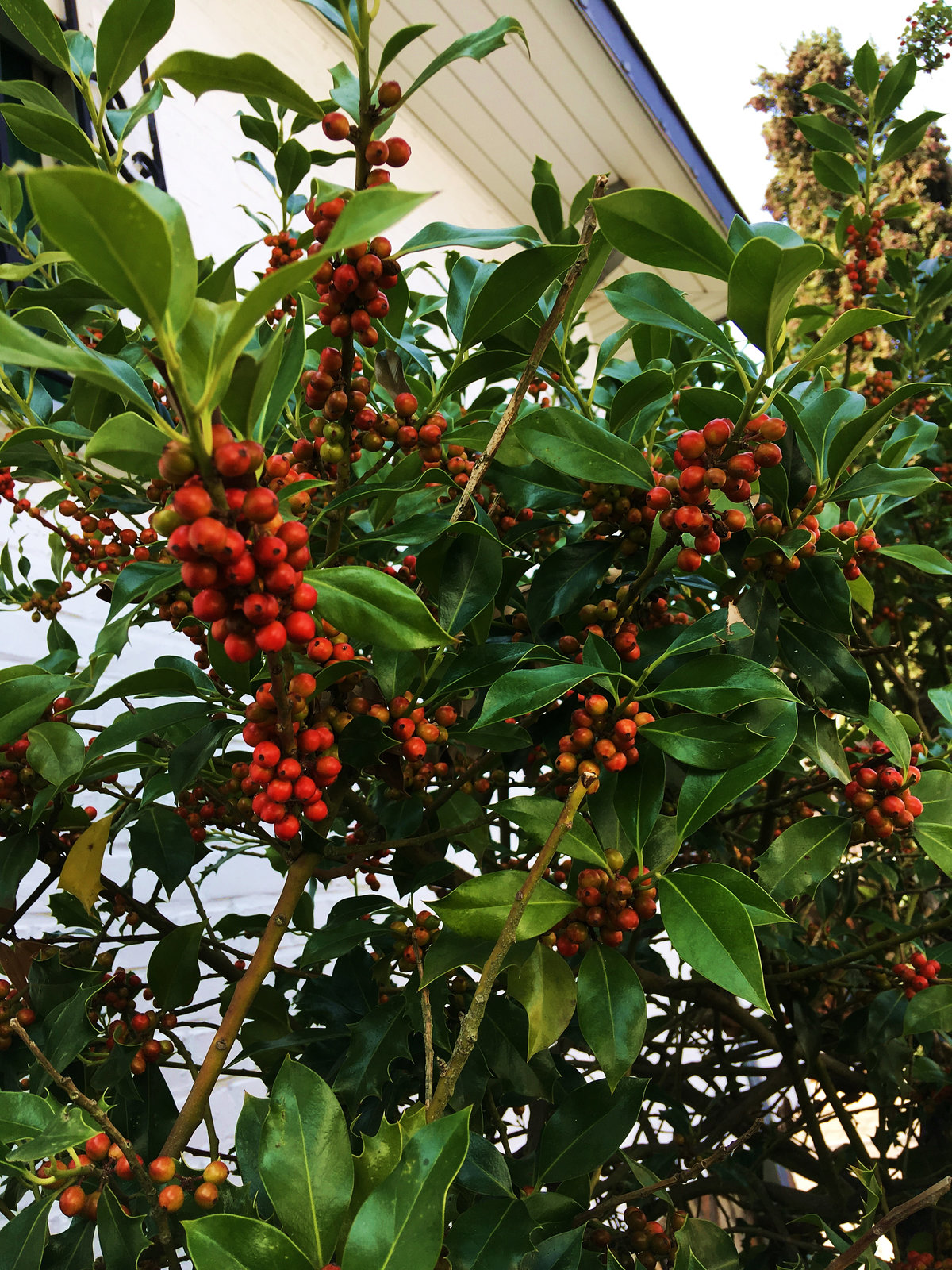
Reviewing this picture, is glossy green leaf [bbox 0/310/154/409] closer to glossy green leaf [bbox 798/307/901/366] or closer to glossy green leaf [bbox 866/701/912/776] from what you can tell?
glossy green leaf [bbox 798/307/901/366]

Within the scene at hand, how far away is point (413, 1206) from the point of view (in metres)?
0.33

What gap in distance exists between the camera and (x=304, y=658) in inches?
22.0

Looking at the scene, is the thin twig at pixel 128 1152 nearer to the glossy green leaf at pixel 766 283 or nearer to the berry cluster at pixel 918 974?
the glossy green leaf at pixel 766 283

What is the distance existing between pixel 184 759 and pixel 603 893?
304 millimetres

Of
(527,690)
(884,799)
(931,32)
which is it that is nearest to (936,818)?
(884,799)

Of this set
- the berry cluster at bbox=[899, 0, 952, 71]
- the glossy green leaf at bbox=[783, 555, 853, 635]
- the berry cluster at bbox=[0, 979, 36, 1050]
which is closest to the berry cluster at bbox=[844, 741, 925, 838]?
the glossy green leaf at bbox=[783, 555, 853, 635]

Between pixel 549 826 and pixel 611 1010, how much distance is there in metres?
0.11

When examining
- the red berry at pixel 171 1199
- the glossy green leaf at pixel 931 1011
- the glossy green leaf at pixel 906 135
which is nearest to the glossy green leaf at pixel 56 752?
the red berry at pixel 171 1199

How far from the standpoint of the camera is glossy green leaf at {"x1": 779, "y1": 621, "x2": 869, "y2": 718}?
55 centimetres

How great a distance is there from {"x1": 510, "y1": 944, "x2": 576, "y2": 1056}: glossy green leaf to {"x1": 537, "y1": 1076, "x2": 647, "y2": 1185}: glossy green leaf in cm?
13

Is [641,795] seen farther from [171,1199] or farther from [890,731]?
[171,1199]

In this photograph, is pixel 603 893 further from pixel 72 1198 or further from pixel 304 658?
pixel 72 1198

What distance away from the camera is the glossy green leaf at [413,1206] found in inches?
12.8

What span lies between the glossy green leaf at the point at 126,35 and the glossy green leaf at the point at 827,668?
600 millimetres
